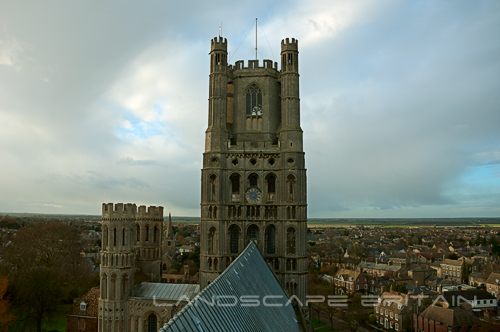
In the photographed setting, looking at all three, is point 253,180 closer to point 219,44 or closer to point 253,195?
point 253,195

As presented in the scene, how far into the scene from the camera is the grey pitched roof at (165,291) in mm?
33531

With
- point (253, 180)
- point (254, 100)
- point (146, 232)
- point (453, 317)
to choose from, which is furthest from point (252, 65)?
point (453, 317)

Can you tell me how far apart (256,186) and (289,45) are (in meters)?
12.8

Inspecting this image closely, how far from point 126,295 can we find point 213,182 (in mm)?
11940

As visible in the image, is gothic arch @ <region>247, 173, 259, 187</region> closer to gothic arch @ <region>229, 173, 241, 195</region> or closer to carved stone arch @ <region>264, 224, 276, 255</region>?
gothic arch @ <region>229, 173, 241, 195</region>

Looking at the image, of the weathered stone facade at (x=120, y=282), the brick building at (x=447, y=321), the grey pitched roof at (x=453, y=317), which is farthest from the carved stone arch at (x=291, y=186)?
the grey pitched roof at (x=453, y=317)

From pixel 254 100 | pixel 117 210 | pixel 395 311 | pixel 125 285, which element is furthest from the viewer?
pixel 395 311

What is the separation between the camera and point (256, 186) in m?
34.0

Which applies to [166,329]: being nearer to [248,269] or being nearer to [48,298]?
[248,269]

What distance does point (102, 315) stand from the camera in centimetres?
3262

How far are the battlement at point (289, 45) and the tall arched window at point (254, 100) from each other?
419cm

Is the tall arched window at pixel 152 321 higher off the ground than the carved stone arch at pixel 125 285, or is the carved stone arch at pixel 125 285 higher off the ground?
the carved stone arch at pixel 125 285

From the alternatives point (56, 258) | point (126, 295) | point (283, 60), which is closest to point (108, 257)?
point (126, 295)

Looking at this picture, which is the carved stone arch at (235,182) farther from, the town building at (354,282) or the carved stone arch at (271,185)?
the town building at (354,282)
